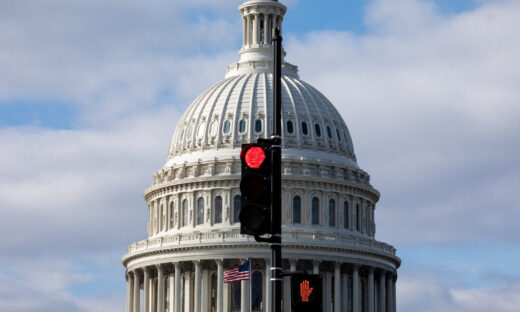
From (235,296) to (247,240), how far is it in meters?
6.48

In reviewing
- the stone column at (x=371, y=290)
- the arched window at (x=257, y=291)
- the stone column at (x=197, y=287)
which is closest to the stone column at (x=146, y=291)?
the stone column at (x=197, y=287)

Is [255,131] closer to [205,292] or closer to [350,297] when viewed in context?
[205,292]

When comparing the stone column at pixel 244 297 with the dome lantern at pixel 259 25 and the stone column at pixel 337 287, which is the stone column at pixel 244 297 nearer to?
the stone column at pixel 337 287

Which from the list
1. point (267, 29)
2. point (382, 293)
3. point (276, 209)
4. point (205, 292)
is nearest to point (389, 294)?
point (382, 293)

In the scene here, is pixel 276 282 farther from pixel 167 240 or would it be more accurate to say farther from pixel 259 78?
pixel 259 78

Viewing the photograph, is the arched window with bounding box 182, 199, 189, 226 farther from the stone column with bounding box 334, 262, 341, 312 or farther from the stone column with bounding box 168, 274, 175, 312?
the stone column with bounding box 334, 262, 341, 312

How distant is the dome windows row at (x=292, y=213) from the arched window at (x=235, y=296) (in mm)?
6229

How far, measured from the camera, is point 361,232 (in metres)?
128

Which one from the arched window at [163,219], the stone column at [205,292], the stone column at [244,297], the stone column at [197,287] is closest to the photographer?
the stone column at [244,297]

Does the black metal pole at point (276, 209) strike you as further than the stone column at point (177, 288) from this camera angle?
No

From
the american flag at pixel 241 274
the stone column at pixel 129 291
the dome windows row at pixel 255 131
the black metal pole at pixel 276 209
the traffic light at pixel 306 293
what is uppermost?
the dome windows row at pixel 255 131

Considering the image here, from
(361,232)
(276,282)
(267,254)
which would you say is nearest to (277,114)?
(276,282)

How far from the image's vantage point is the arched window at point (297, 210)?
404 ft

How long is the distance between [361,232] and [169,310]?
68.2 feet
